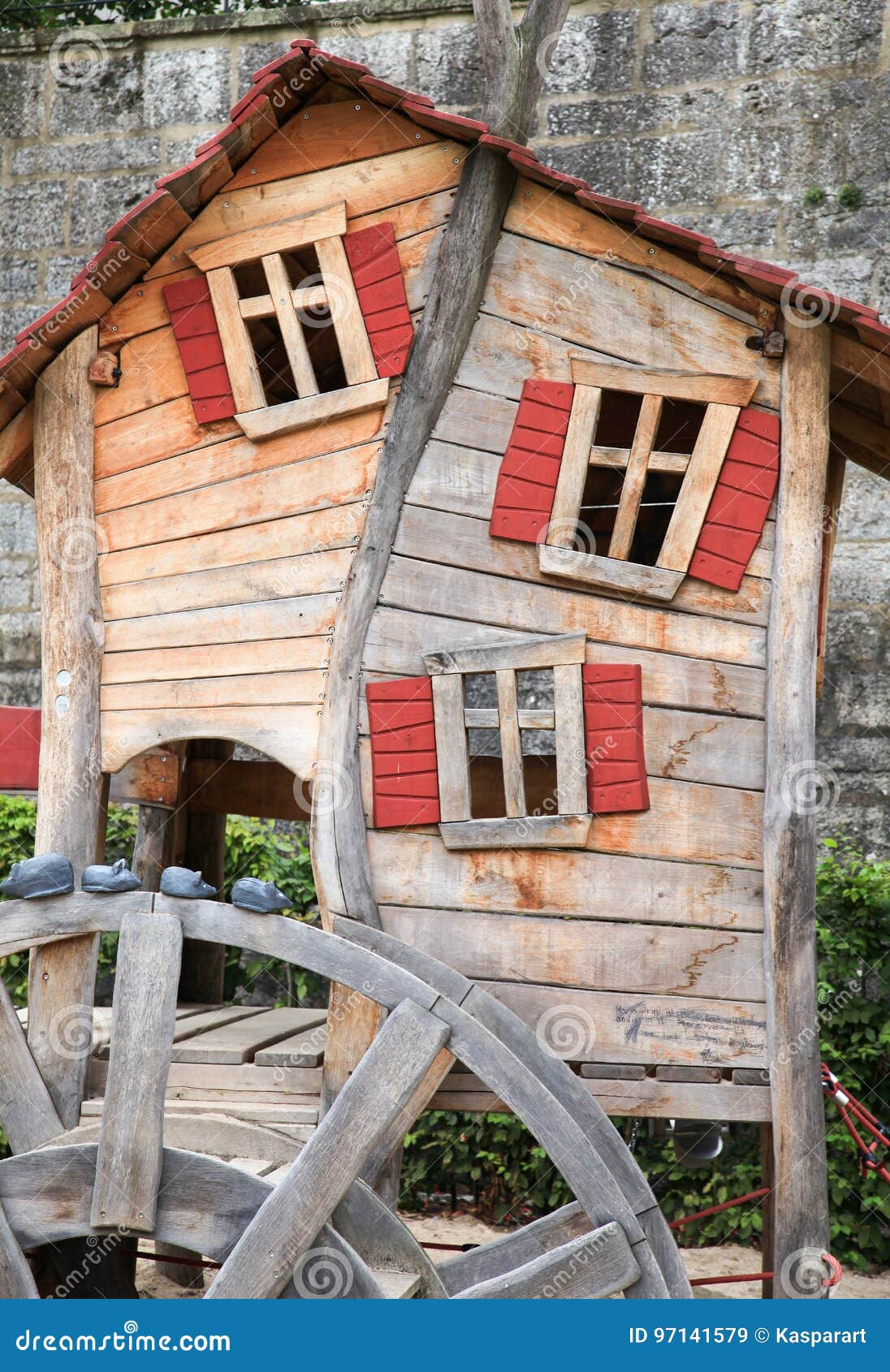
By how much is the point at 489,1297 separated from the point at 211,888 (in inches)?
53.2

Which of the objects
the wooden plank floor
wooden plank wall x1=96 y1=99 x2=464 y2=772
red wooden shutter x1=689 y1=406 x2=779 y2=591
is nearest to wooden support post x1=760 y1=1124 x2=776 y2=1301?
the wooden plank floor

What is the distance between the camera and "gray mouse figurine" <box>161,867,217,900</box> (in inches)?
136

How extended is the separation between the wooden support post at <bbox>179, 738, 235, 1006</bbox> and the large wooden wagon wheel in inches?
86.8

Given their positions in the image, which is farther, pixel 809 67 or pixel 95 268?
pixel 809 67

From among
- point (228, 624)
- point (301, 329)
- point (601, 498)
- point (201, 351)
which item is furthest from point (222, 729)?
point (601, 498)

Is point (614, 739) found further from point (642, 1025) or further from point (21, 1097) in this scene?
point (21, 1097)

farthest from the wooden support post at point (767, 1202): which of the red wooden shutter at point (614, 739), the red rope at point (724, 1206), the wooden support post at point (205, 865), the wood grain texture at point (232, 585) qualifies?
the wooden support post at point (205, 865)

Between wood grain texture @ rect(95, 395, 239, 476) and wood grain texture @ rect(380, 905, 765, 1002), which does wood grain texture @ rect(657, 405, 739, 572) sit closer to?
wood grain texture @ rect(380, 905, 765, 1002)

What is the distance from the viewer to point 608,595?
3799mm

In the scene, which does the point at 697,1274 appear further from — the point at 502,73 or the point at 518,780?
the point at 502,73

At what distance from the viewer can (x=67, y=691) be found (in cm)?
397

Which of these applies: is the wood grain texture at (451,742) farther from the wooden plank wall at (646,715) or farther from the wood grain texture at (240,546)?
the wood grain texture at (240,546)

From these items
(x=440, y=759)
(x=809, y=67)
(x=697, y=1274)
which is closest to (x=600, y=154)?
(x=809, y=67)

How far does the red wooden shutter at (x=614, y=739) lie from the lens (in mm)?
3660
